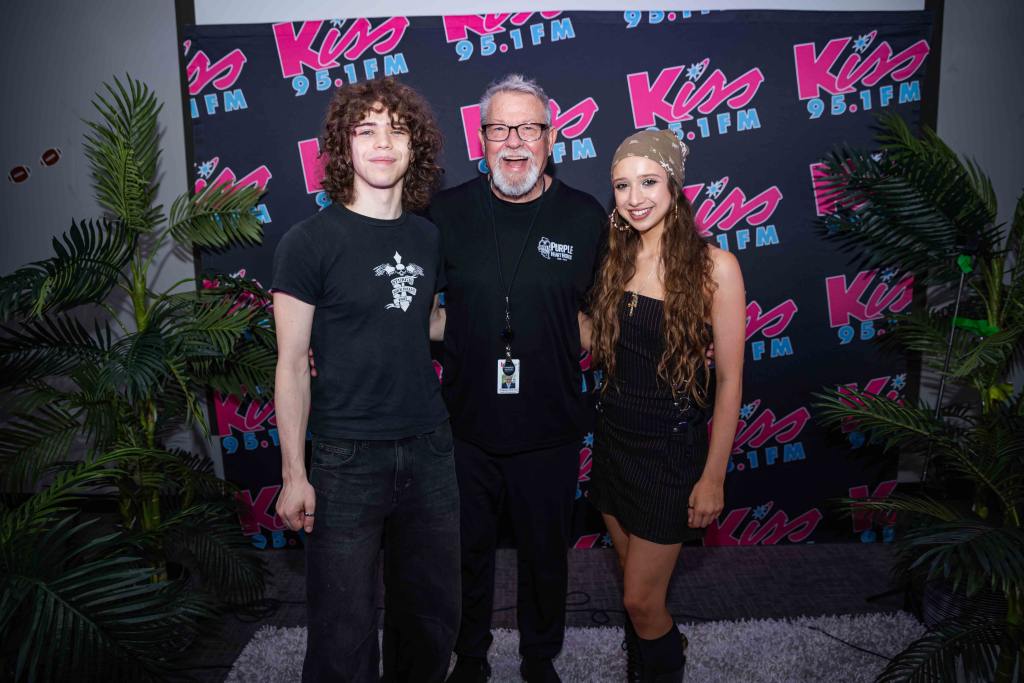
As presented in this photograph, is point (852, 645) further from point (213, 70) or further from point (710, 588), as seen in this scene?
point (213, 70)

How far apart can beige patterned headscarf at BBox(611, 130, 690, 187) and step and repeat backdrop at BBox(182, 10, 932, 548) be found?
3.74ft

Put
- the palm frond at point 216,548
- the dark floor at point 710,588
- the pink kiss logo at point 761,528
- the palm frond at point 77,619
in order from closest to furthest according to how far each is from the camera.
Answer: the palm frond at point 77,619 < the palm frond at point 216,548 < the dark floor at point 710,588 < the pink kiss logo at point 761,528

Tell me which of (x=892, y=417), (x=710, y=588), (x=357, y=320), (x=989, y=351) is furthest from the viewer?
(x=710, y=588)

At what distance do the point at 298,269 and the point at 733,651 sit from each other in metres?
2.09

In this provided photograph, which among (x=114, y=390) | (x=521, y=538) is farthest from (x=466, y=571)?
(x=114, y=390)

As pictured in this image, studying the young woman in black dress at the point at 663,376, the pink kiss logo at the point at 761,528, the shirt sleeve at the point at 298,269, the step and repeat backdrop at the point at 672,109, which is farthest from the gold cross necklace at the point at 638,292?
the pink kiss logo at the point at 761,528

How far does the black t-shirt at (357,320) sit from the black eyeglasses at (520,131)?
1.88 feet

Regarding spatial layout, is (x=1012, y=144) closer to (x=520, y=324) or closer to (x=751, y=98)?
(x=751, y=98)

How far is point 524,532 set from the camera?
2.17 m

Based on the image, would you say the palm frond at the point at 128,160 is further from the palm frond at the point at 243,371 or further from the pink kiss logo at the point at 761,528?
the pink kiss logo at the point at 761,528

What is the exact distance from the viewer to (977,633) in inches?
75.7

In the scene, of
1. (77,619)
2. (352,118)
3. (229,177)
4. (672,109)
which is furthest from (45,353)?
(672,109)

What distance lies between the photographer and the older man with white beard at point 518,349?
2.09 meters

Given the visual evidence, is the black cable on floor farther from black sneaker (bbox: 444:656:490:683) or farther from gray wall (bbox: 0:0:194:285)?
gray wall (bbox: 0:0:194:285)
